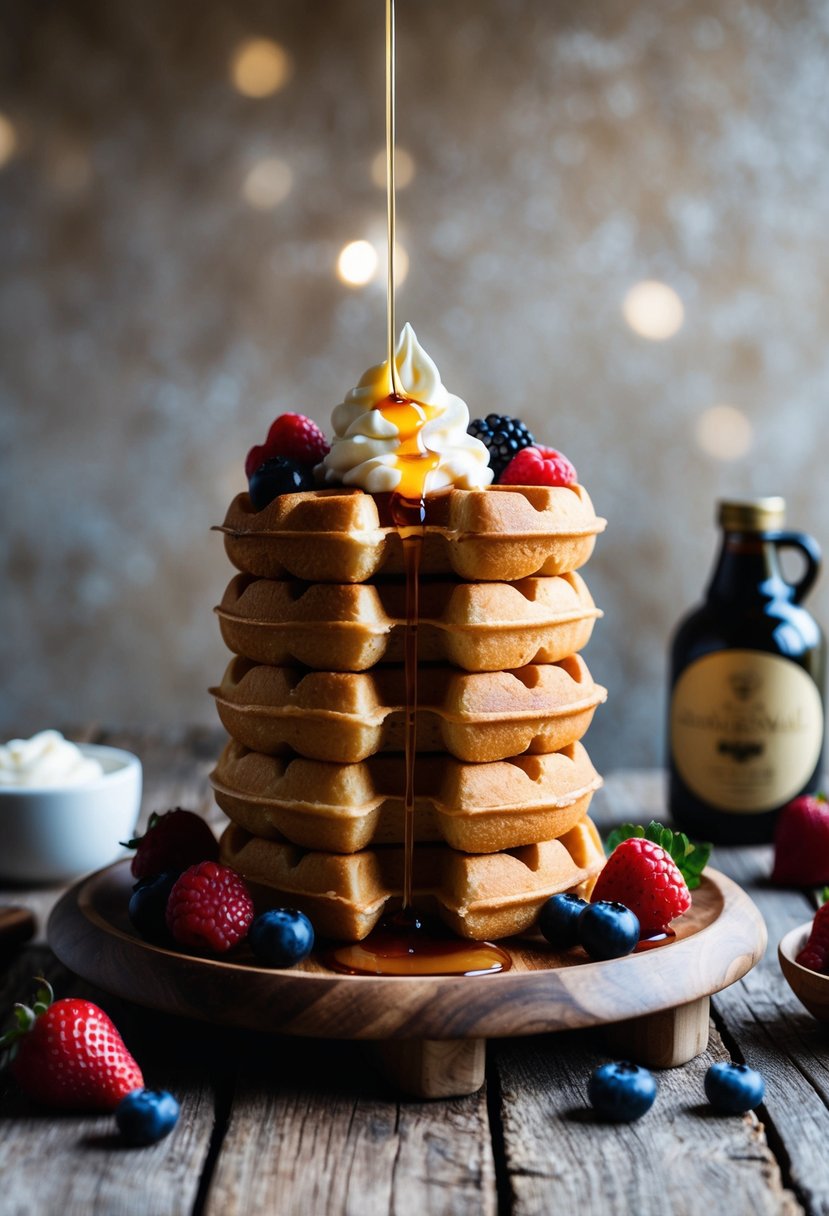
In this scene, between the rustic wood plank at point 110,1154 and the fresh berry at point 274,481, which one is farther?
A: the fresh berry at point 274,481

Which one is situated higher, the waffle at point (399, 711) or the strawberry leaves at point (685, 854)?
the waffle at point (399, 711)

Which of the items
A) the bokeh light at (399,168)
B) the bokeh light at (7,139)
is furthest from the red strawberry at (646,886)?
the bokeh light at (7,139)

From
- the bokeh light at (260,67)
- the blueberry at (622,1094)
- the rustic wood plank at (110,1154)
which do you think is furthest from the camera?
the bokeh light at (260,67)

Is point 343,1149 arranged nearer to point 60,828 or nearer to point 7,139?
point 60,828

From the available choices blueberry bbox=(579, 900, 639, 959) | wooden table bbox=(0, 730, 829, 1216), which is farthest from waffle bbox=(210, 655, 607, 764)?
wooden table bbox=(0, 730, 829, 1216)

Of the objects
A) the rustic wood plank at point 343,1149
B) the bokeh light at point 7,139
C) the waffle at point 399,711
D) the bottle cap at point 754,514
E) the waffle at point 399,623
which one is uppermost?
the bokeh light at point 7,139

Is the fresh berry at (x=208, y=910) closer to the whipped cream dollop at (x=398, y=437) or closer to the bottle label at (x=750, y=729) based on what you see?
the whipped cream dollop at (x=398, y=437)
